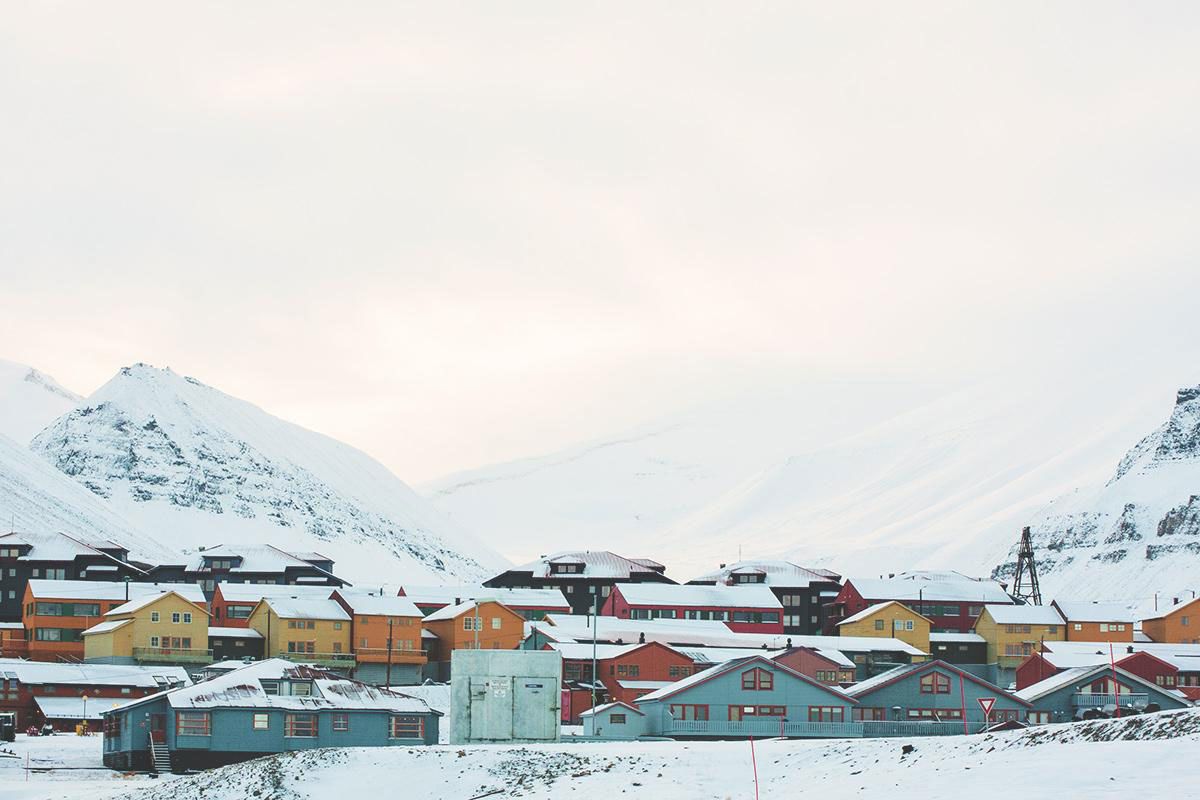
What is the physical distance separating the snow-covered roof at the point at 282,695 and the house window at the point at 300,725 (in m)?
0.42

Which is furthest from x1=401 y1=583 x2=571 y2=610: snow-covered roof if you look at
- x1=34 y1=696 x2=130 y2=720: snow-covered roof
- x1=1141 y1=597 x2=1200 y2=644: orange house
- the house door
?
the house door

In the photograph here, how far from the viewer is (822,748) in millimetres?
57719

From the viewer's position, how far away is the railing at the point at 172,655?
112 metres

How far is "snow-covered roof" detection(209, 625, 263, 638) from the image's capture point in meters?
120

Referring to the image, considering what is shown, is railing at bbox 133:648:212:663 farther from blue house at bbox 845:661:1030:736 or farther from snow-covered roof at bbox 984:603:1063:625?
snow-covered roof at bbox 984:603:1063:625

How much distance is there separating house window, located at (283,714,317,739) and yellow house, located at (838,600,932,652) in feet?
207

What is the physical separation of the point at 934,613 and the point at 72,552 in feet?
244

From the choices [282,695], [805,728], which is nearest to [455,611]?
[282,695]

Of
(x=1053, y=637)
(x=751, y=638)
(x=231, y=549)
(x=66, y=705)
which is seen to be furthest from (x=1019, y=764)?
(x=231, y=549)

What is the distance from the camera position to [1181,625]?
141 meters

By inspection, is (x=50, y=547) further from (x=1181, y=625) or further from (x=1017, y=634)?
(x=1181, y=625)

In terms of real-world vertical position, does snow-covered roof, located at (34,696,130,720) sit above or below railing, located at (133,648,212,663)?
below

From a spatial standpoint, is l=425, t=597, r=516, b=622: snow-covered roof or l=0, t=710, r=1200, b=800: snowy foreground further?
l=425, t=597, r=516, b=622: snow-covered roof

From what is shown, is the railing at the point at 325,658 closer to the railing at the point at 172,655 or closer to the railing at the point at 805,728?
the railing at the point at 172,655
